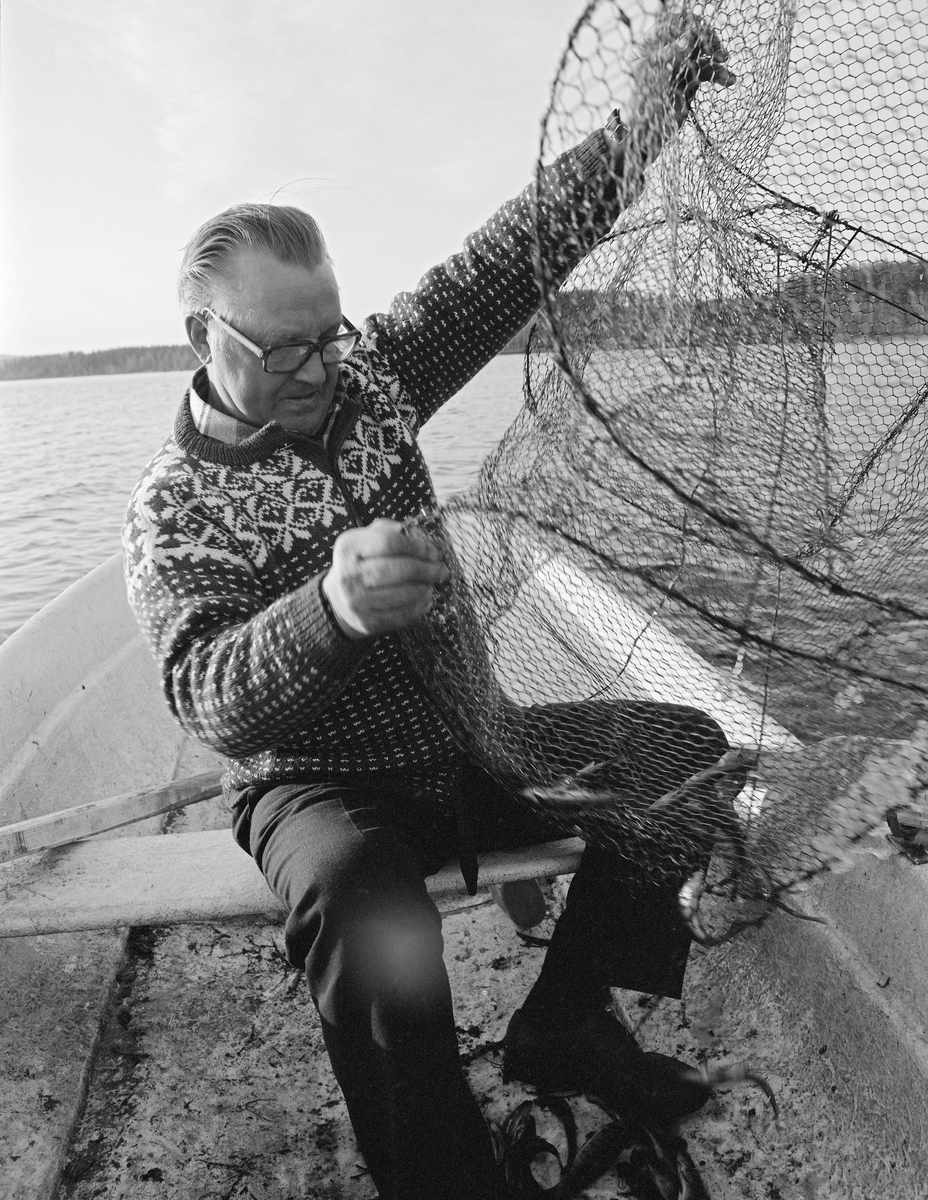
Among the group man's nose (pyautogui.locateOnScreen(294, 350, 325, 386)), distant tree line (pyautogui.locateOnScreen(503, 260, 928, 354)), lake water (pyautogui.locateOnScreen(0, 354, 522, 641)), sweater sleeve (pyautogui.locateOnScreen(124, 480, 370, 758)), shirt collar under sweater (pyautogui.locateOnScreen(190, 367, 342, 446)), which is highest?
distant tree line (pyautogui.locateOnScreen(503, 260, 928, 354))

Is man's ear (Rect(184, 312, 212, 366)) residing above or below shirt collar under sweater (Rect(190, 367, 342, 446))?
above

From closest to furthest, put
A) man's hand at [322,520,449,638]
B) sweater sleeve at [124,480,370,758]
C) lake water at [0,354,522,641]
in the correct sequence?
1. man's hand at [322,520,449,638]
2. sweater sleeve at [124,480,370,758]
3. lake water at [0,354,522,641]

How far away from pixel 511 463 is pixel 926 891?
1.05 metres

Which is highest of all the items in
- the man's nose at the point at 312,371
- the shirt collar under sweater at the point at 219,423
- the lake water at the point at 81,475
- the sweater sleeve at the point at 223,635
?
the man's nose at the point at 312,371

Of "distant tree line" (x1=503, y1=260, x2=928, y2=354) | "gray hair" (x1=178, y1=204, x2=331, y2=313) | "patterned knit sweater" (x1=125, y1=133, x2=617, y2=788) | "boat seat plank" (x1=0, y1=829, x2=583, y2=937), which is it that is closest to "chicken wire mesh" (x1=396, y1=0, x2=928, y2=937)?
"distant tree line" (x1=503, y1=260, x2=928, y2=354)

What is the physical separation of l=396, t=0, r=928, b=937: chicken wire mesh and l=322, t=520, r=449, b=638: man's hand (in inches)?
7.5

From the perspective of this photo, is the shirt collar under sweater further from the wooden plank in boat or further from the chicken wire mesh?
the wooden plank in boat

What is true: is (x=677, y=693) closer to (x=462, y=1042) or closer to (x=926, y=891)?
(x=926, y=891)

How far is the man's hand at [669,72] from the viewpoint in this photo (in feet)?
4.40

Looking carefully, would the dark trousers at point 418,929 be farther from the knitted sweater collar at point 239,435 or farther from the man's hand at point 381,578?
the knitted sweater collar at point 239,435

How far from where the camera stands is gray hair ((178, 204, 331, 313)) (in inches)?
63.2

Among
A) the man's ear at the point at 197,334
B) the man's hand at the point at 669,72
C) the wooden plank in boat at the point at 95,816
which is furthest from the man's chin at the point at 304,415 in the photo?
the wooden plank in boat at the point at 95,816

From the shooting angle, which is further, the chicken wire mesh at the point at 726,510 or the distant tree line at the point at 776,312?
the distant tree line at the point at 776,312

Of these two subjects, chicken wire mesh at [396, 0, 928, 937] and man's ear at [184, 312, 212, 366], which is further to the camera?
man's ear at [184, 312, 212, 366]
